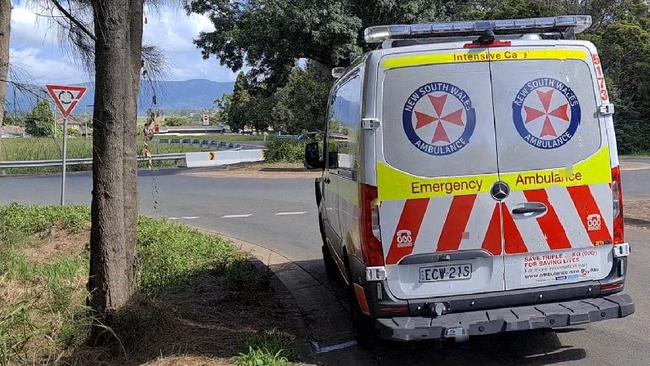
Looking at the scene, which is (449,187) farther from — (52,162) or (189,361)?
(52,162)

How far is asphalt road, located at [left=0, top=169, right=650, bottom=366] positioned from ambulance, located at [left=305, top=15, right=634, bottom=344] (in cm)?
64

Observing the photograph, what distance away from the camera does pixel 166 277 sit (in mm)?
7152

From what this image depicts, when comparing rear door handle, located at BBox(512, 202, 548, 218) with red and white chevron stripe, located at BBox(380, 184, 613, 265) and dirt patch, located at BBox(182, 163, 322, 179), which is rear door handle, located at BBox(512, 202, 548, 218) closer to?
red and white chevron stripe, located at BBox(380, 184, 613, 265)

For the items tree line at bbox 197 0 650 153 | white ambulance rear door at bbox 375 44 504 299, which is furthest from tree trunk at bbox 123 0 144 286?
tree line at bbox 197 0 650 153

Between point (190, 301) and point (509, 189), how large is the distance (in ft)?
11.4

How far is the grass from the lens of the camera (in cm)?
472

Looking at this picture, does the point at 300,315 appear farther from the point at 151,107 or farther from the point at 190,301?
the point at 151,107

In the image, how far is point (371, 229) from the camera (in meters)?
4.38

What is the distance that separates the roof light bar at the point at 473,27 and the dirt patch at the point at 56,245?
6142mm

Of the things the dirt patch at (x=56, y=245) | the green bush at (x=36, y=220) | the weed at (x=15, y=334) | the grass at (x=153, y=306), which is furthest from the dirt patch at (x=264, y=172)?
the weed at (x=15, y=334)

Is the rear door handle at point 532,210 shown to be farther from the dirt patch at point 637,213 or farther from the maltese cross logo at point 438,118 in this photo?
the dirt patch at point 637,213

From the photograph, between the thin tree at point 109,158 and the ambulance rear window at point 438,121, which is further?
the thin tree at point 109,158

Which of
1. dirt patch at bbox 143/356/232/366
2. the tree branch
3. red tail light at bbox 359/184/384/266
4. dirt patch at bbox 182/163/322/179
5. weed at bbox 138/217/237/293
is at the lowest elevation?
dirt patch at bbox 143/356/232/366

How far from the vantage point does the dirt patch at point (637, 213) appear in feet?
36.5
